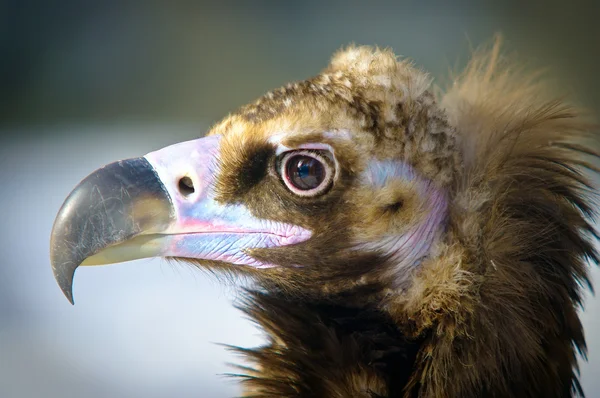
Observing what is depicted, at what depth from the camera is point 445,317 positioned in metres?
1.59

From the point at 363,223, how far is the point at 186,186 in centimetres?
41

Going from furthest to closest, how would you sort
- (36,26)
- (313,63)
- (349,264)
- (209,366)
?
1. (36,26)
2. (313,63)
3. (209,366)
4. (349,264)

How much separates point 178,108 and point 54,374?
438 cm

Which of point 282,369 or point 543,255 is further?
point 282,369

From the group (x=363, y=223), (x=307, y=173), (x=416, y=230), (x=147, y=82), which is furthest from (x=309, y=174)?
(x=147, y=82)

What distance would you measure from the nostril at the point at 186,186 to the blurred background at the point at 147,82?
8.46 ft

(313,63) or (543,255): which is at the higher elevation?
(313,63)

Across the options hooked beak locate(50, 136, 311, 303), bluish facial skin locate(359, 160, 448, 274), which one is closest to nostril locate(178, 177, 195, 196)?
hooked beak locate(50, 136, 311, 303)

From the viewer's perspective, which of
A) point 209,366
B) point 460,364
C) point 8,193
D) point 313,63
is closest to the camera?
point 460,364

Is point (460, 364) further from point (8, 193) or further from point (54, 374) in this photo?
point (8, 193)

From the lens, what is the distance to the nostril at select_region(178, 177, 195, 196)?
1.77 m

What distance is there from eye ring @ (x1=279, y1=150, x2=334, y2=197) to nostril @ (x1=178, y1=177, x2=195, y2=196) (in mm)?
218

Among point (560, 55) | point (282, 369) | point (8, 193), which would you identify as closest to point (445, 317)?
point (282, 369)

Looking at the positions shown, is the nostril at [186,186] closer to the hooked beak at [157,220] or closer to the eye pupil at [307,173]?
the hooked beak at [157,220]
